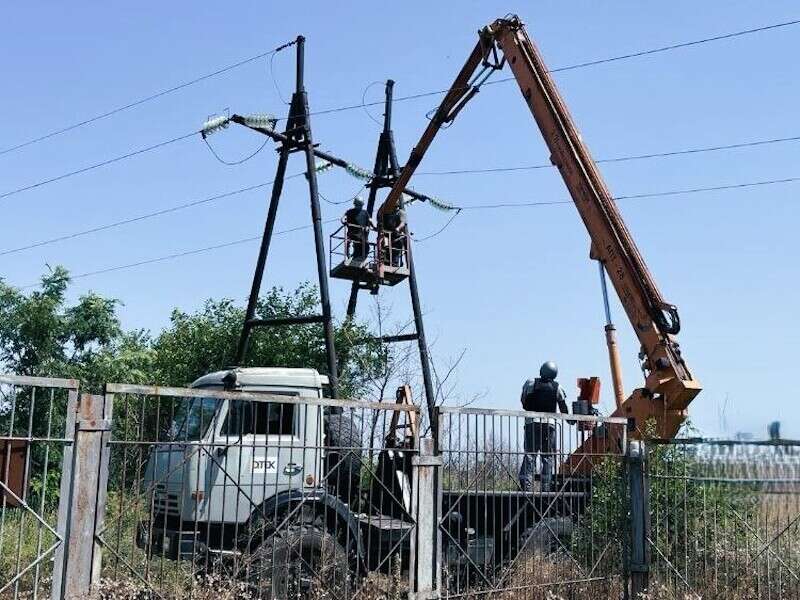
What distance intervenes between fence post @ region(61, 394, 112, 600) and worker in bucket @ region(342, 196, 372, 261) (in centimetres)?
1208

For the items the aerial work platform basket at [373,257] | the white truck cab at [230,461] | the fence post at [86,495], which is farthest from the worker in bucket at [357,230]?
the fence post at [86,495]

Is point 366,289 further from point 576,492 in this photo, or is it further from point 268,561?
point 268,561

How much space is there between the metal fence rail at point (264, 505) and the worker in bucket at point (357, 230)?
8.79 metres

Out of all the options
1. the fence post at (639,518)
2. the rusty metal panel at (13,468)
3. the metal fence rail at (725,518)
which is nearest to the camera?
the rusty metal panel at (13,468)

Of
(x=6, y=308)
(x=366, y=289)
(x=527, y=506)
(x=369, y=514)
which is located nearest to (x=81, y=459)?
(x=369, y=514)

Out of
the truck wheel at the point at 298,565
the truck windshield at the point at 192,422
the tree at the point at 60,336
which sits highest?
the tree at the point at 60,336

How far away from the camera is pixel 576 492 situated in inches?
386

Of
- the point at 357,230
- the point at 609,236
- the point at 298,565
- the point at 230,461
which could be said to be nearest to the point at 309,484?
the point at 230,461

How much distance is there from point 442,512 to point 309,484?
56.8 inches

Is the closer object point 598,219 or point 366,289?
point 598,219

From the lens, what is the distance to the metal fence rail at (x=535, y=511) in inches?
349

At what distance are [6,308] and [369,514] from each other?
47.1 feet

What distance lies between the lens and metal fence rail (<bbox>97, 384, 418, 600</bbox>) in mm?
7457

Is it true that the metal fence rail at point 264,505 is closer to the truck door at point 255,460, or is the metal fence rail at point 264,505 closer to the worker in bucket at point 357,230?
the truck door at point 255,460
